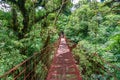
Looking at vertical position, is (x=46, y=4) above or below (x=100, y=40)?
above

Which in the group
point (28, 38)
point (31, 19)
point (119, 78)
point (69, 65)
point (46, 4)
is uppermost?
point (46, 4)

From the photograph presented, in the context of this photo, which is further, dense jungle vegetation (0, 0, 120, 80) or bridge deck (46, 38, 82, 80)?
dense jungle vegetation (0, 0, 120, 80)

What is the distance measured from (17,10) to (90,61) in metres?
2.21

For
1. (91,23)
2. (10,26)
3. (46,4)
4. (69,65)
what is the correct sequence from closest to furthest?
1. (69,65)
2. (10,26)
3. (46,4)
4. (91,23)

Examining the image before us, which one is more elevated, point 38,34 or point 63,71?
point 38,34

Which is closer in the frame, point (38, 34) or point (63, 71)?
point (63, 71)

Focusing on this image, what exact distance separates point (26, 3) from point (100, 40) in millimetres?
3185

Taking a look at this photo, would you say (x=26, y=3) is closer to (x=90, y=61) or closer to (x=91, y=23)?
(x=90, y=61)

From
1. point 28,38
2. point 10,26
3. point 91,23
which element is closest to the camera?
point 28,38

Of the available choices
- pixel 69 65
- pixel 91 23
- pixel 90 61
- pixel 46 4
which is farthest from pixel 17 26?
pixel 91 23

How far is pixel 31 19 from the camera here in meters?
5.94

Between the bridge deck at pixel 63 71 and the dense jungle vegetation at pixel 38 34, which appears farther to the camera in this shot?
the dense jungle vegetation at pixel 38 34

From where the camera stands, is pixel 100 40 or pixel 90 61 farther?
pixel 100 40

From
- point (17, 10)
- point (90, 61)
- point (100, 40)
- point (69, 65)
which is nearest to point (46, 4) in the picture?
point (17, 10)
